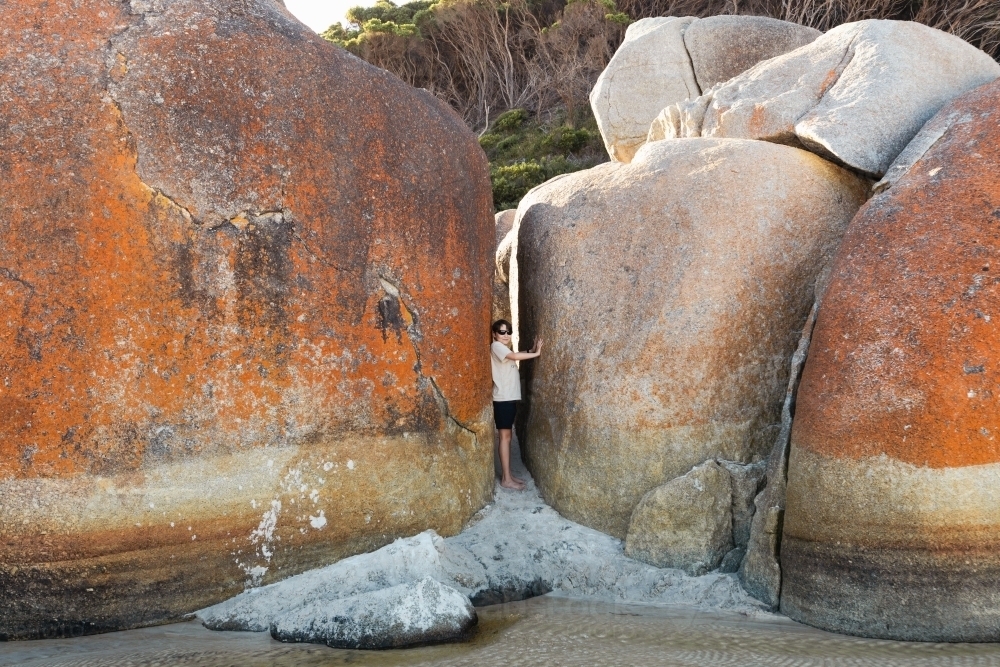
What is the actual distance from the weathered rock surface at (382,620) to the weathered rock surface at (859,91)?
11.0 ft

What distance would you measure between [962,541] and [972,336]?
88 centimetres

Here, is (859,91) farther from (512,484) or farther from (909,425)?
(512,484)

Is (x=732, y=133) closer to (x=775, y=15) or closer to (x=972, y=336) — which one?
(x=972, y=336)

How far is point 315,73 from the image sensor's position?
16.6 ft

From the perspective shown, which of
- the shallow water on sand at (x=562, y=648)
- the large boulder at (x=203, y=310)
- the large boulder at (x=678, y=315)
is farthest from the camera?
the large boulder at (x=678, y=315)

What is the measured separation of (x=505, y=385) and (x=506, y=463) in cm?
48

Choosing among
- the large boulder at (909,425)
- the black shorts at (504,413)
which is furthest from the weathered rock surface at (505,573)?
the large boulder at (909,425)

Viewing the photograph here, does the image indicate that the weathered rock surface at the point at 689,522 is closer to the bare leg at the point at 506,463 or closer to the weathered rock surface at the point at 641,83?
the bare leg at the point at 506,463

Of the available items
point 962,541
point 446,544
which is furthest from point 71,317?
point 962,541

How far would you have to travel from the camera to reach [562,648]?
4094 millimetres

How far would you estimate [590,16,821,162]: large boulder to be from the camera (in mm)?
8703

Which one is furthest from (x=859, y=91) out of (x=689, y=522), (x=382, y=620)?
(x=382, y=620)

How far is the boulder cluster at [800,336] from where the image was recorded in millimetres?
4223

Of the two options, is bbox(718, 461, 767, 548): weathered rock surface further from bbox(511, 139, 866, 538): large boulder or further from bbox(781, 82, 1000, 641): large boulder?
bbox(781, 82, 1000, 641): large boulder
